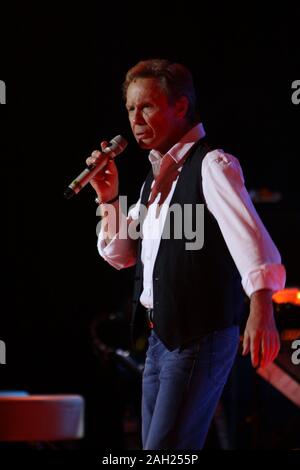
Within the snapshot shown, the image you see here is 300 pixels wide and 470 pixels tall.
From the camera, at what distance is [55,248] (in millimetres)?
5633

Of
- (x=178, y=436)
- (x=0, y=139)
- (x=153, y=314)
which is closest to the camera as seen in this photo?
(x=178, y=436)

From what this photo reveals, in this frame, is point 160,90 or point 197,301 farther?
point 160,90

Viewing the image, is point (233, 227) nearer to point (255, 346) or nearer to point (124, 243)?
point (255, 346)

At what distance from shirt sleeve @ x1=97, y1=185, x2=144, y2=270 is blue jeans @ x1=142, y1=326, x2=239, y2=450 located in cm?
51

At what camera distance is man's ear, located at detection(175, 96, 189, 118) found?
2316 millimetres

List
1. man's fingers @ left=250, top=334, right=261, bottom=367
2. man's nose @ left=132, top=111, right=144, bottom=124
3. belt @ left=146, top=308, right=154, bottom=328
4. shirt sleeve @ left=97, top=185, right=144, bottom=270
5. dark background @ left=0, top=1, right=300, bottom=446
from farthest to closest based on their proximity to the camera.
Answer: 1. dark background @ left=0, top=1, right=300, bottom=446
2. shirt sleeve @ left=97, top=185, right=144, bottom=270
3. man's nose @ left=132, top=111, right=144, bottom=124
4. belt @ left=146, top=308, right=154, bottom=328
5. man's fingers @ left=250, top=334, right=261, bottom=367

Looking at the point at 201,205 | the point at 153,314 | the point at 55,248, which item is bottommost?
the point at 55,248

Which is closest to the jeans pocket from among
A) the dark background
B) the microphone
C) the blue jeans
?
the blue jeans

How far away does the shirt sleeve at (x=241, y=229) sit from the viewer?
6.21 ft

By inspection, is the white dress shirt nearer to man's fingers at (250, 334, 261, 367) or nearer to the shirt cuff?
the shirt cuff

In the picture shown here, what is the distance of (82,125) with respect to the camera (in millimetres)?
5355
